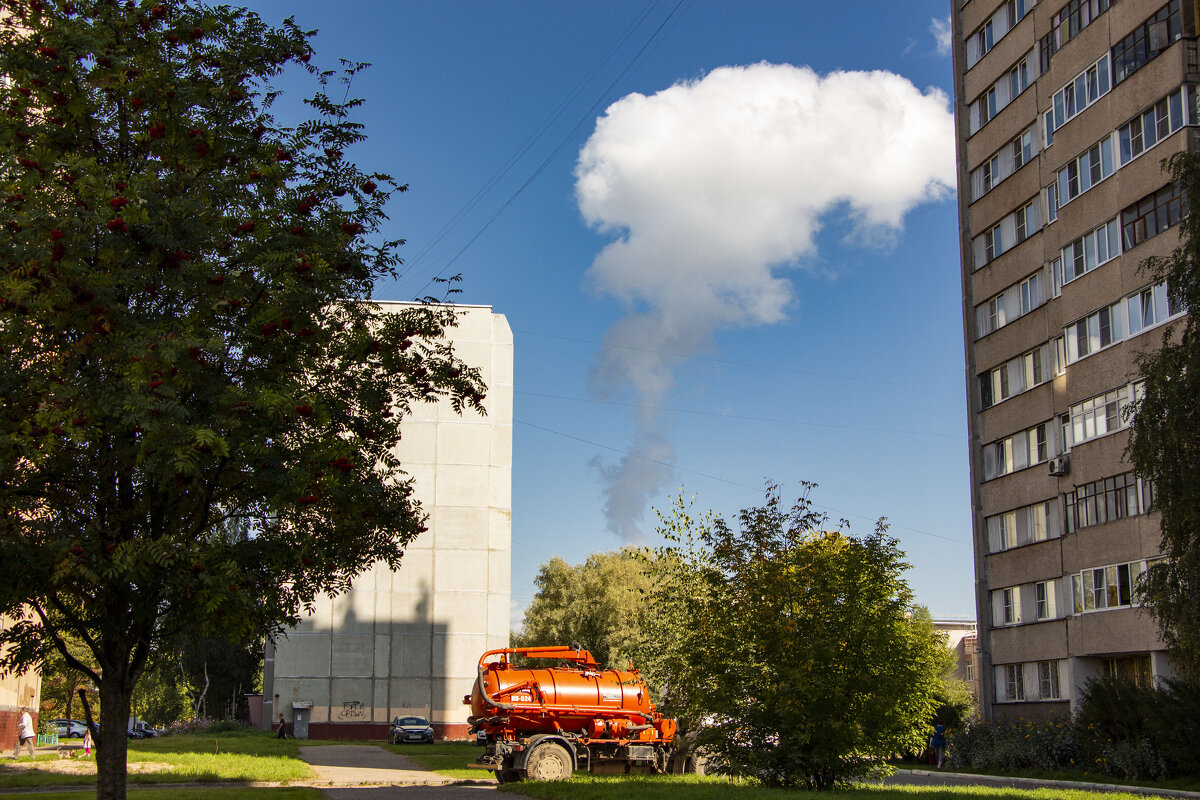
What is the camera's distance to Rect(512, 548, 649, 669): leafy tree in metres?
62.5

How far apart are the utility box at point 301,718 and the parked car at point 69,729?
13.1 metres

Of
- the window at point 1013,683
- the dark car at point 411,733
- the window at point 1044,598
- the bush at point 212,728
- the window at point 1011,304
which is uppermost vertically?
the window at point 1011,304

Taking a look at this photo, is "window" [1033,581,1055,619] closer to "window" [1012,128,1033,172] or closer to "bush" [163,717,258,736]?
"window" [1012,128,1033,172]

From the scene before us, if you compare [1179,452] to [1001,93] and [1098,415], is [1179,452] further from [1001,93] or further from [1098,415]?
[1001,93]

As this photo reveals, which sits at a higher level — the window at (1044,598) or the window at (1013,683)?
the window at (1044,598)

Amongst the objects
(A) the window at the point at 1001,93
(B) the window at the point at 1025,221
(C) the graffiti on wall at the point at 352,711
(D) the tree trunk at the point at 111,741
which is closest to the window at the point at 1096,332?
(B) the window at the point at 1025,221

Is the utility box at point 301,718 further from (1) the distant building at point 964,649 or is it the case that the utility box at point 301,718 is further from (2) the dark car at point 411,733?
(1) the distant building at point 964,649

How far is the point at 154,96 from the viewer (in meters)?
12.2

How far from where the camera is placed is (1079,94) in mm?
38250

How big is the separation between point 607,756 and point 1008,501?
22636 millimetres

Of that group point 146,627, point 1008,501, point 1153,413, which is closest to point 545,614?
point 1008,501

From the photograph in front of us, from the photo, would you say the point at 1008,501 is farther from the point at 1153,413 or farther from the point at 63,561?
the point at 63,561

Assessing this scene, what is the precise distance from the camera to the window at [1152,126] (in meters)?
33.0

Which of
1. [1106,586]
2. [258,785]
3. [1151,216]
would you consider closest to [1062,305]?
[1151,216]
